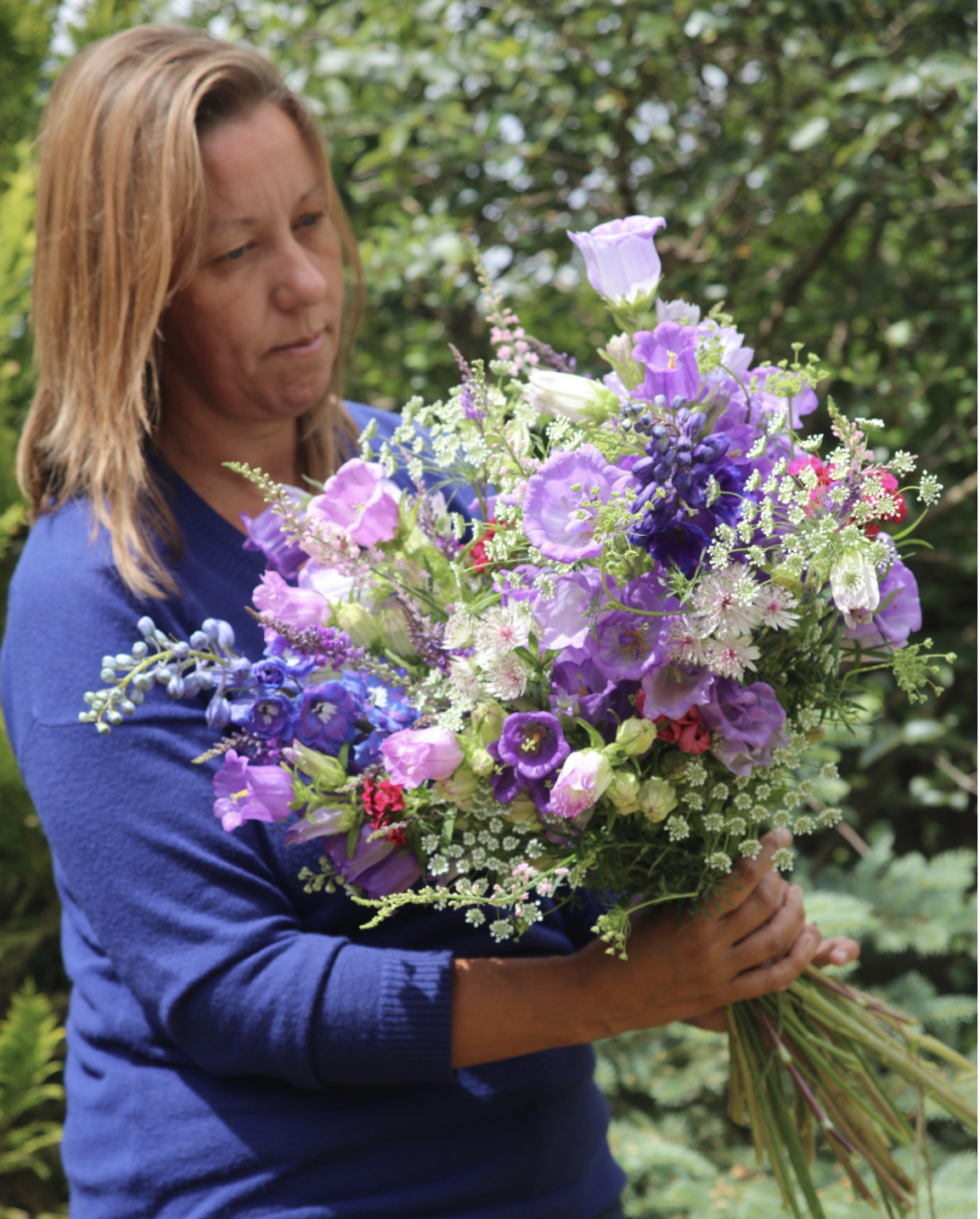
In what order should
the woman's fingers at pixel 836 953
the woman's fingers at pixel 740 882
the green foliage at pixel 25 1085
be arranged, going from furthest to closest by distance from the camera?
the green foliage at pixel 25 1085
the woman's fingers at pixel 836 953
the woman's fingers at pixel 740 882

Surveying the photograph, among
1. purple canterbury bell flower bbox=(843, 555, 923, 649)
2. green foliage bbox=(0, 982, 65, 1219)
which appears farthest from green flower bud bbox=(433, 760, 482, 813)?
green foliage bbox=(0, 982, 65, 1219)

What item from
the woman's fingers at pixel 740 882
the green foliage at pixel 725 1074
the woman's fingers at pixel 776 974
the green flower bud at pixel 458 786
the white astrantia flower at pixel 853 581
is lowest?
the green foliage at pixel 725 1074

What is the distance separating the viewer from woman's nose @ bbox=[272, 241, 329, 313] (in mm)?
1204

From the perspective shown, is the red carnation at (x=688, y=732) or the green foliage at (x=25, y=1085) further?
the green foliage at (x=25, y=1085)

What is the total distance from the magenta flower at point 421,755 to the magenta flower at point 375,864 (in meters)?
0.10

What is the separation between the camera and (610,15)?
2291 mm

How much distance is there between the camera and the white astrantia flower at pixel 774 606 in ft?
2.51

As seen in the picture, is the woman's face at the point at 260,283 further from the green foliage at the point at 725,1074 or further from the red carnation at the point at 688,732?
the green foliage at the point at 725,1074

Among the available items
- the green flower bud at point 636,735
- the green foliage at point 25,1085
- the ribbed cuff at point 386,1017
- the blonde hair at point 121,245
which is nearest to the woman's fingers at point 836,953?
the ribbed cuff at point 386,1017

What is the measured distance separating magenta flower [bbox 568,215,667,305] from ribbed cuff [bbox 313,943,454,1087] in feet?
1.94

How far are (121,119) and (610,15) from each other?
4.64 feet

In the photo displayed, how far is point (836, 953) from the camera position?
1276mm

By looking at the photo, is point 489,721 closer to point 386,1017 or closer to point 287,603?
point 287,603

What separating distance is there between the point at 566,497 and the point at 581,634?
10 centimetres
